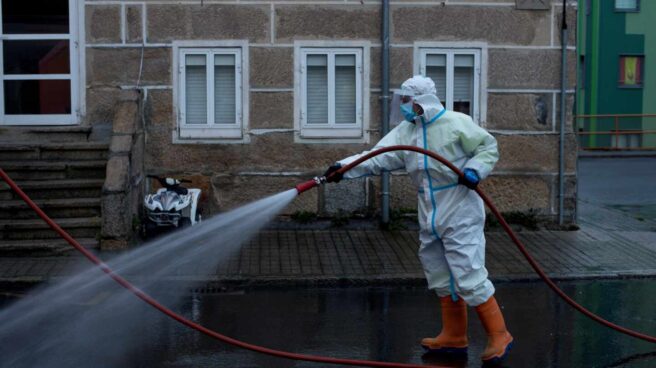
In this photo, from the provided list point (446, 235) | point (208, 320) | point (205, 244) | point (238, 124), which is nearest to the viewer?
point (446, 235)

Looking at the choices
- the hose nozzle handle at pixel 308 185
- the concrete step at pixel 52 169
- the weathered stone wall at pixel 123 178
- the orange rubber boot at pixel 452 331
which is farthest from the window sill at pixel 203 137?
the orange rubber boot at pixel 452 331

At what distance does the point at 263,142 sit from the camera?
1277cm

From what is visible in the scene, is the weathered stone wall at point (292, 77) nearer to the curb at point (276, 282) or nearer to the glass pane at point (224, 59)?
the glass pane at point (224, 59)

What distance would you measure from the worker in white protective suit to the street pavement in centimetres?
292

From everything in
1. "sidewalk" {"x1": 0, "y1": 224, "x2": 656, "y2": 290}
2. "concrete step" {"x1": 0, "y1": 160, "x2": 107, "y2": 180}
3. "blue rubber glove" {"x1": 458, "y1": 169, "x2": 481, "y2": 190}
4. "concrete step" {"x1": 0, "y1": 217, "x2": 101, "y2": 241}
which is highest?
"blue rubber glove" {"x1": 458, "y1": 169, "x2": 481, "y2": 190}

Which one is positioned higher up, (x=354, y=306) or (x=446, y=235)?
(x=446, y=235)

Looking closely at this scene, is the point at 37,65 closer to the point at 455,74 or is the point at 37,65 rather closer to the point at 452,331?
the point at 455,74

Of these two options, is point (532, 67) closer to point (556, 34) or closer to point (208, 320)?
point (556, 34)

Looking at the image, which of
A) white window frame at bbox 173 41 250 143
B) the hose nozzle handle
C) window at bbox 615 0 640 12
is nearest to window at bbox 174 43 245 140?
white window frame at bbox 173 41 250 143

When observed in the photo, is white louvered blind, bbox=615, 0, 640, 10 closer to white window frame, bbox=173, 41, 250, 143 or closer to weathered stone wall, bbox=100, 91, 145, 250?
white window frame, bbox=173, 41, 250, 143

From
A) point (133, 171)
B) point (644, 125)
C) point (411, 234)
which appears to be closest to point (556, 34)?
point (411, 234)

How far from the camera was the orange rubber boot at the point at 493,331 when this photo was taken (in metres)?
6.75

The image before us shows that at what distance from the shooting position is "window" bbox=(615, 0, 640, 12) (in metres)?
36.8

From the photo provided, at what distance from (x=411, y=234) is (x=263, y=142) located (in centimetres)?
Result: 220
